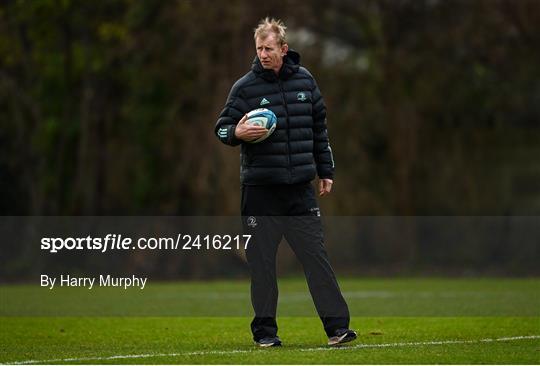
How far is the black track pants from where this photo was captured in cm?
877

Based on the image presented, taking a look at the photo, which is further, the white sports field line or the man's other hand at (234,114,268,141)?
the man's other hand at (234,114,268,141)

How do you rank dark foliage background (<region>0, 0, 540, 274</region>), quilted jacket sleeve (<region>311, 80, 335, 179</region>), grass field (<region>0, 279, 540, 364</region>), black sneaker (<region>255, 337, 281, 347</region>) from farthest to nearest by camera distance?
dark foliage background (<region>0, 0, 540, 274</region>) → quilted jacket sleeve (<region>311, 80, 335, 179</region>) → black sneaker (<region>255, 337, 281, 347</region>) → grass field (<region>0, 279, 540, 364</region>)

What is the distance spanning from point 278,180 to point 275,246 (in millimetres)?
552

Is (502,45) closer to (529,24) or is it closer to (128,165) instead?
(529,24)

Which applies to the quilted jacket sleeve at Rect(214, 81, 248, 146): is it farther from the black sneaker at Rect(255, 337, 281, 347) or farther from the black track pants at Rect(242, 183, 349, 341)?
the black sneaker at Rect(255, 337, 281, 347)

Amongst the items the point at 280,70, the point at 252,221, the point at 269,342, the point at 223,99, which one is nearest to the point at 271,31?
the point at 280,70

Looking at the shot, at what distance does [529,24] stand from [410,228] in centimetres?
463

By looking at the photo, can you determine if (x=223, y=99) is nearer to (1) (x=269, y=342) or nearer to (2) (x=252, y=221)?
(2) (x=252, y=221)

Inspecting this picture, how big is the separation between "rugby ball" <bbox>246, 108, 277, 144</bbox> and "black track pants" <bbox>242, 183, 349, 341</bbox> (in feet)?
1.53

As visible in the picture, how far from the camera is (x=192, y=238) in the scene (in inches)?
902

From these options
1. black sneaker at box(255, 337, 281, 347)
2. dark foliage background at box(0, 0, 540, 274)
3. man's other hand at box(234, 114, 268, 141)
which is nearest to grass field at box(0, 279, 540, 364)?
black sneaker at box(255, 337, 281, 347)

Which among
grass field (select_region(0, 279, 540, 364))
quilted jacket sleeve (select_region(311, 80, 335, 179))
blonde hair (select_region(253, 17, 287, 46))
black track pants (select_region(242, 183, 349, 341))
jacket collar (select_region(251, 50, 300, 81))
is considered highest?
blonde hair (select_region(253, 17, 287, 46))

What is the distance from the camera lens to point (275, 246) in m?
8.91

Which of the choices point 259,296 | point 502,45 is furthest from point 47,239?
point 259,296
